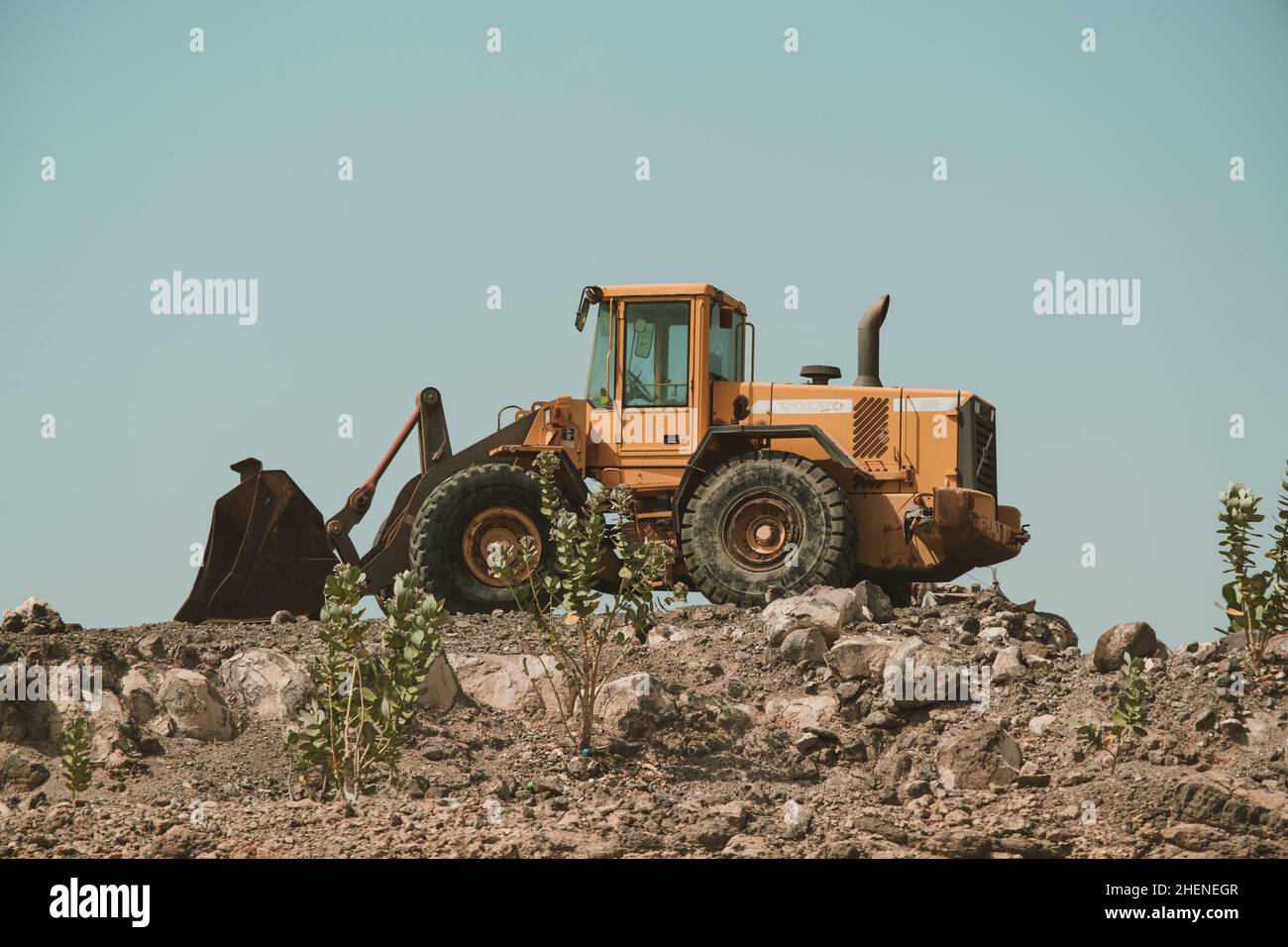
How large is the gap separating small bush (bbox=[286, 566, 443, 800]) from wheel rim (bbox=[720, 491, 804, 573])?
489 centimetres

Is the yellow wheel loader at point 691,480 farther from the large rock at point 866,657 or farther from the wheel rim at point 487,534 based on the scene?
the large rock at point 866,657

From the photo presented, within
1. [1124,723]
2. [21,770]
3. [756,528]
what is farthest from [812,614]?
[21,770]

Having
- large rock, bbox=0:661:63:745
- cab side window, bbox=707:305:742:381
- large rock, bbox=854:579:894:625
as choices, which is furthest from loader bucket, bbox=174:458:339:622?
large rock, bbox=854:579:894:625

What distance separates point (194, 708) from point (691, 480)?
206 inches

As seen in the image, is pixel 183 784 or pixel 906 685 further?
pixel 906 685

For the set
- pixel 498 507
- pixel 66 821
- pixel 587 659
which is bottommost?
pixel 66 821

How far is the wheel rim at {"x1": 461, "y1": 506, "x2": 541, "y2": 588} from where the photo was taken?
15.4m

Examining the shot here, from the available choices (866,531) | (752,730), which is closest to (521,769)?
(752,730)

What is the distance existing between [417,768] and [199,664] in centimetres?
240

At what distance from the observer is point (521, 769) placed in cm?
1116

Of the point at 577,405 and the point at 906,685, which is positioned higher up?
the point at 577,405

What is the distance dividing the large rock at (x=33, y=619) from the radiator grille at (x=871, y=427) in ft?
22.8
